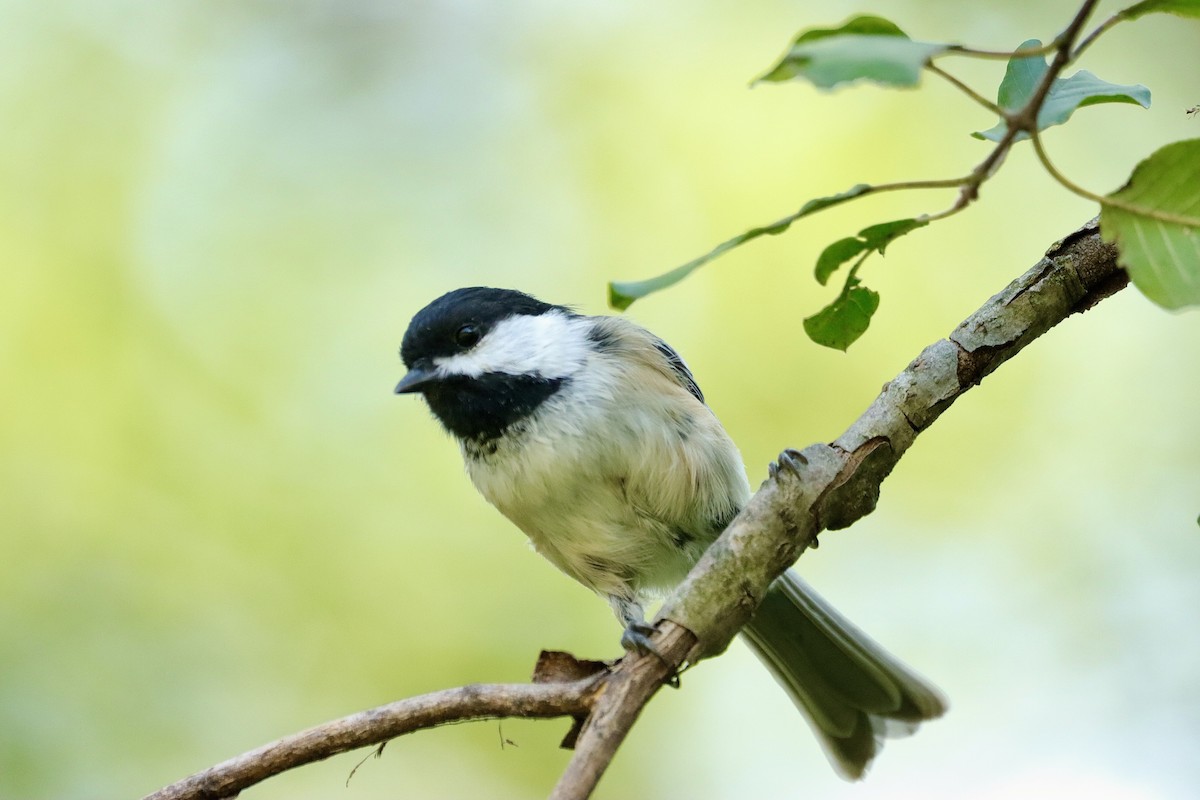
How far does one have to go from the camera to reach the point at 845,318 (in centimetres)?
157

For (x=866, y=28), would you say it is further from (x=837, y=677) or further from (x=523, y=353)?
(x=837, y=677)

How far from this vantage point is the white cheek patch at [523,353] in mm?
2518

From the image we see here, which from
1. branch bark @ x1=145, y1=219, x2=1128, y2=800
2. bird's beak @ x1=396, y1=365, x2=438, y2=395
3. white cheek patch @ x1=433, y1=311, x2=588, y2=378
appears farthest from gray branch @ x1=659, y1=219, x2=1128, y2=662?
bird's beak @ x1=396, y1=365, x2=438, y2=395

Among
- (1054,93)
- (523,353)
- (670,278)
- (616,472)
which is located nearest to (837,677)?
(616,472)

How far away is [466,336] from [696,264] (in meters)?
1.57

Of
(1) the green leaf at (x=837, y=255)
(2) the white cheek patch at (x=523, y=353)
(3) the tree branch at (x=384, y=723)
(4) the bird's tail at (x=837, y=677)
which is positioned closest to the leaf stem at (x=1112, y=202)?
(1) the green leaf at (x=837, y=255)

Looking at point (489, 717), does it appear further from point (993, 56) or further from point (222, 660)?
point (222, 660)

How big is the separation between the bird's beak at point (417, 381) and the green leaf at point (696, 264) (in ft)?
4.69

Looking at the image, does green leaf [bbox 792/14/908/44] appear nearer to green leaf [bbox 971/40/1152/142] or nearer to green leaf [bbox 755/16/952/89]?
green leaf [bbox 755/16/952/89]

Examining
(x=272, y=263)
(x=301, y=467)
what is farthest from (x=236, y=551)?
(x=272, y=263)

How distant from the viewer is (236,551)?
4078mm

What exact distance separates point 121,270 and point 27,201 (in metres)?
0.56

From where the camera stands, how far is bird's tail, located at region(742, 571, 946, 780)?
2.54 metres

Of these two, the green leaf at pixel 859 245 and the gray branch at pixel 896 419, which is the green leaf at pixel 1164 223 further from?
the gray branch at pixel 896 419
